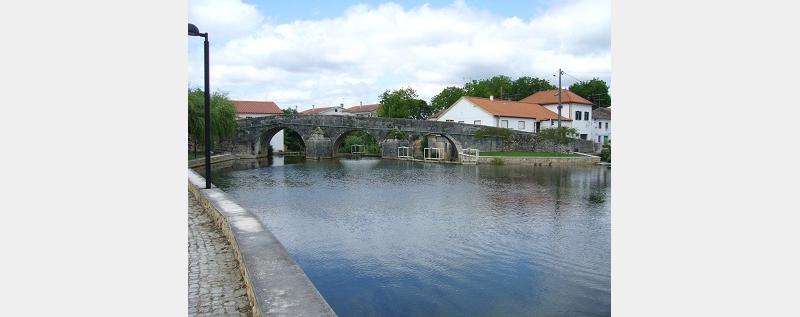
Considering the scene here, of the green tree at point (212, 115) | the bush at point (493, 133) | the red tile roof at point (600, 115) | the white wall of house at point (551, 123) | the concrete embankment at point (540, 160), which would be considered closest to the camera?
the green tree at point (212, 115)

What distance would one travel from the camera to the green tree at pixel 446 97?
2117 inches

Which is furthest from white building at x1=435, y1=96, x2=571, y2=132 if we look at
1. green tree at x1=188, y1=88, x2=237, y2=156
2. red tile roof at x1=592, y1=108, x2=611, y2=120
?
green tree at x1=188, y1=88, x2=237, y2=156

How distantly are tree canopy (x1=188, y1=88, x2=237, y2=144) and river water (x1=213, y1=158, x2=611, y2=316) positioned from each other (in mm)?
9814

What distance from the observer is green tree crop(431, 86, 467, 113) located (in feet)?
176

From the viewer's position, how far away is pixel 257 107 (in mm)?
59812

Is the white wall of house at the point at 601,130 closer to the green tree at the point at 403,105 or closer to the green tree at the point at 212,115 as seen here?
the green tree at the point at 403,105

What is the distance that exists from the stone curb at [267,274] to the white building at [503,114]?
98.9 ft

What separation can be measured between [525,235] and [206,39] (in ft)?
21.0

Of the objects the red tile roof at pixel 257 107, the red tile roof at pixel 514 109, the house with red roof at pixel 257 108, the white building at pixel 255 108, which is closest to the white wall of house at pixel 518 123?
the red tile roof at pixel 514 109

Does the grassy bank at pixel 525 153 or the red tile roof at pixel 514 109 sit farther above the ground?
the red tile roof at pixel 514 109

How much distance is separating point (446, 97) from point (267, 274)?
50.8m

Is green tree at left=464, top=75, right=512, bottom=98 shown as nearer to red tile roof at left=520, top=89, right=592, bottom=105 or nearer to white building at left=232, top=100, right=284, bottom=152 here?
red tile roof at left=520, top=89, right=592, bottom=105

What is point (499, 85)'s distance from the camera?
2176 inches

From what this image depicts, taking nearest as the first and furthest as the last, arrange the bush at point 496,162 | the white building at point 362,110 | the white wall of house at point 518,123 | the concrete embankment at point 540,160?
1. the concrete embankment at point 540,160
2. the bush at point 496,162
3. the white wall of house at point 518,123
4. the white building at point 362,110
